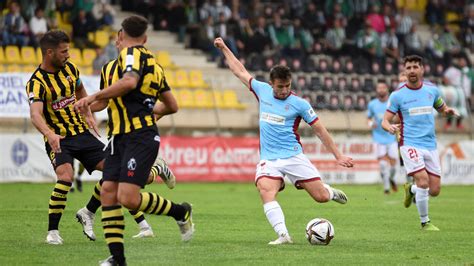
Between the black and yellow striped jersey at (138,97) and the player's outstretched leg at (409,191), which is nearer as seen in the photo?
the black and yellow striped jersey at (138,97)

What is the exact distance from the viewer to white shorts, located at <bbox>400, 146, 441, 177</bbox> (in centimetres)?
1586

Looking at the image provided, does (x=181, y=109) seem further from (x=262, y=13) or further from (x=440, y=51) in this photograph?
(x=440, y=51)

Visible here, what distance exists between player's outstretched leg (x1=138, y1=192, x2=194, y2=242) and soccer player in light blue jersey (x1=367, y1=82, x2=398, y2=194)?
1488cm

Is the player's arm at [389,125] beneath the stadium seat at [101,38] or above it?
beneath

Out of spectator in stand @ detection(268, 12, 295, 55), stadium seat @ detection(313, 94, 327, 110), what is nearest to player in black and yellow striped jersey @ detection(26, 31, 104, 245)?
stadium seat @ detection(313, 94, 327, 110)

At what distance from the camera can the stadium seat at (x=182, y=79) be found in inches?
1293

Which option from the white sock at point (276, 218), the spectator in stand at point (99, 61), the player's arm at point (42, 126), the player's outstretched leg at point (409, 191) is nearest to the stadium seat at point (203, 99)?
the spectator in stand at point (99, 61)

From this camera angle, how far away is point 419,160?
15.8 m

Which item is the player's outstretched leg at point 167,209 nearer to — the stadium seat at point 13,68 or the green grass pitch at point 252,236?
the green grass pitch at point 252,236

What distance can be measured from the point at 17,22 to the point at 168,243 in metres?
19.9

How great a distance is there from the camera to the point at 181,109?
31.7m

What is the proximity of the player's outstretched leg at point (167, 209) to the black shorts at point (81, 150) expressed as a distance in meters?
2.37

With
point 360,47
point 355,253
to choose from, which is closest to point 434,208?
point 355,253

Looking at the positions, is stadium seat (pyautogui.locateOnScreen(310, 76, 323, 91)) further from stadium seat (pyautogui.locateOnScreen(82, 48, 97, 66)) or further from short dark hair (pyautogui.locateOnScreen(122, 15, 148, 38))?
short dark hair (pyautogui.locateOnScreen(122, 15, 148, 38))
